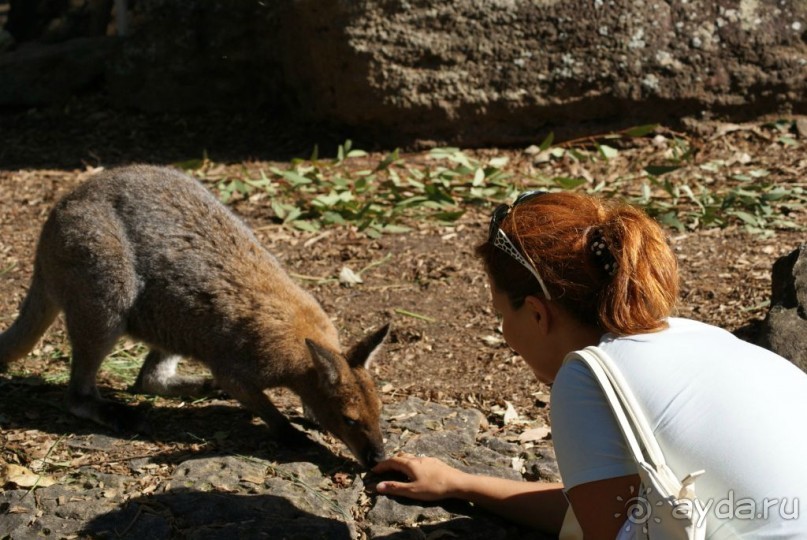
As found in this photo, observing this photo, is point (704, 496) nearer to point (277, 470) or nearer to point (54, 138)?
point (277, 470)

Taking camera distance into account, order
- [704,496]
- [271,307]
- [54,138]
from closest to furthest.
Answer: [704,496], [271,307], [54,138]

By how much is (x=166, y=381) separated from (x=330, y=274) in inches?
67.8

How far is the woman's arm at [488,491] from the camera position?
3488 mm

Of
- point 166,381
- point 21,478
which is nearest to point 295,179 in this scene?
point 166,381

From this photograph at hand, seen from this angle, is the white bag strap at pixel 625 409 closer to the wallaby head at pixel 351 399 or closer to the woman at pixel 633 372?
the woman at pixel 633 372

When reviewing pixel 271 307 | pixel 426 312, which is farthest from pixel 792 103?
pixel 271 307

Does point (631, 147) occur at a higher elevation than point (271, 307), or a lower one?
higher

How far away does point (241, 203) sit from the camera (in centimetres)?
770

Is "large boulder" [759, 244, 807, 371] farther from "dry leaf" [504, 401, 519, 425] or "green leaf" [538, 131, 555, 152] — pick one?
"green leaf" [538, 131, 555, 152]

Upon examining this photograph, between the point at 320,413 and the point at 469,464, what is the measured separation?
743mm

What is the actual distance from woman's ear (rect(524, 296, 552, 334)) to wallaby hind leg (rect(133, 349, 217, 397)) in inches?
109

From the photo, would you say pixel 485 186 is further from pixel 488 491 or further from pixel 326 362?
pixel 488 491

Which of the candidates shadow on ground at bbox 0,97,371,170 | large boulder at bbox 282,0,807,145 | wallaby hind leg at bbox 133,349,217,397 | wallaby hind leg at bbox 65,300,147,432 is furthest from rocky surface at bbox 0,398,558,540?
shadow on ground at bbox 0,97,371,170

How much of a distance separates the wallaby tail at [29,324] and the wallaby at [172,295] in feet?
0.38
